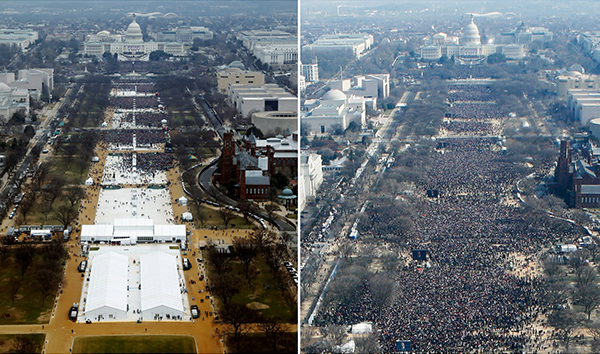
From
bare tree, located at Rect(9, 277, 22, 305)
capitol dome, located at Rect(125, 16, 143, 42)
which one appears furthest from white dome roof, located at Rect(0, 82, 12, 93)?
capitol dome, located at Rect(125, 16, 143, 42)

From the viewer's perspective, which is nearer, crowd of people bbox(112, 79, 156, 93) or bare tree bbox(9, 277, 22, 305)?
bare tree bbox(9, 277, 22, 305)

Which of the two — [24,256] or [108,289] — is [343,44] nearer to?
[24,256]

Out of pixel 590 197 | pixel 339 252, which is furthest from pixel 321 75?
pixel 339 252

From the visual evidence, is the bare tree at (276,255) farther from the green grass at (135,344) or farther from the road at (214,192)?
the green grass at (135,344)

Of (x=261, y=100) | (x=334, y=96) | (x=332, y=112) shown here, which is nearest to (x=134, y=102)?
(x=261, y=100)

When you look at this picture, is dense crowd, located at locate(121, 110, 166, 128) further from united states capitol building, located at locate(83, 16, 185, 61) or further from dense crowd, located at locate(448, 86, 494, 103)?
united states capitol building, located at locate(83, 16, 185, 61)

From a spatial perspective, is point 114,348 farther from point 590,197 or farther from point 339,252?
point 590,197
